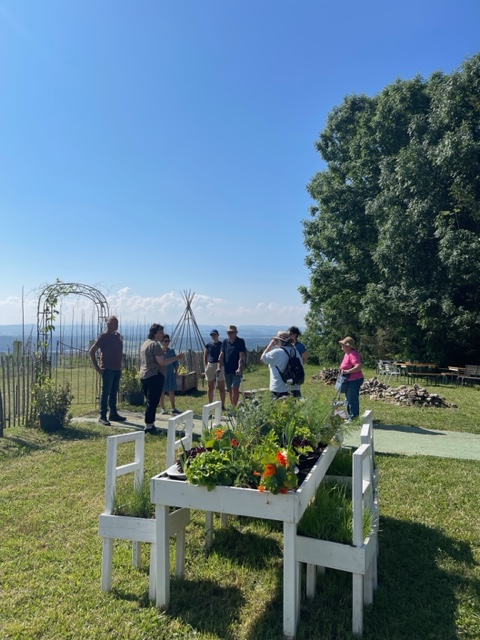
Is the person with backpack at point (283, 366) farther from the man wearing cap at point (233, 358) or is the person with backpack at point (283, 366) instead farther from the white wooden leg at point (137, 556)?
the white wooden leg at point (137, 556)

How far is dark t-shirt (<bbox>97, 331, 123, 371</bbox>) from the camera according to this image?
7.42 metres

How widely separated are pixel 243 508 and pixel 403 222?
1638cm

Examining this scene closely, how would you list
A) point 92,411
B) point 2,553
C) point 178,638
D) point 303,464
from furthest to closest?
point 92,411 → point 2,553 → point 303,464 → point 178,638

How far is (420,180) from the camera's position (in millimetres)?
16594

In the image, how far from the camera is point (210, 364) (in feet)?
28.5

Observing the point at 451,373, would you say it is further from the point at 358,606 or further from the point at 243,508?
the point at 243,508

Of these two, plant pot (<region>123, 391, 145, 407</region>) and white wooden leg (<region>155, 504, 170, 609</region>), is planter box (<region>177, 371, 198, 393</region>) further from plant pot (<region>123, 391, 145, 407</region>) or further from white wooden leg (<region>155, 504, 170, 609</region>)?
white wooden leg (<region>155, 504, 170, 609</region>)

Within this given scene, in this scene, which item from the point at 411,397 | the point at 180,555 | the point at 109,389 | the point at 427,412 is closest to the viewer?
the point at 180,555

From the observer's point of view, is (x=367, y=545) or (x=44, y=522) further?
(x=44, y=522)

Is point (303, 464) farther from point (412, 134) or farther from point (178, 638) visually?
point (412, 134)

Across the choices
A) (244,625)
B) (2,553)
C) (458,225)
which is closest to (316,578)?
(244,625)

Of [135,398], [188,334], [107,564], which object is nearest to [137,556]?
[107,564]

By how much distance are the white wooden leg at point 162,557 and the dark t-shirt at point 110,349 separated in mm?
5231

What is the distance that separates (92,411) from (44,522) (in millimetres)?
5231
